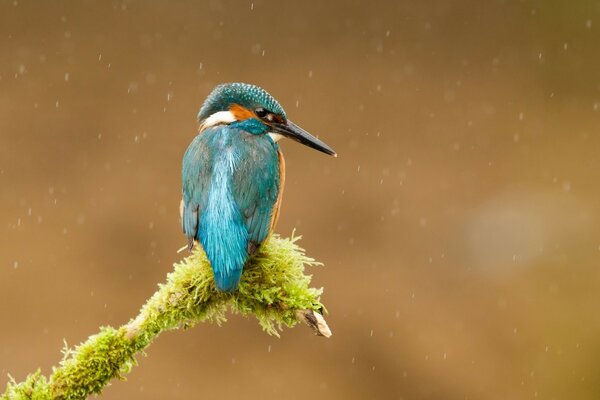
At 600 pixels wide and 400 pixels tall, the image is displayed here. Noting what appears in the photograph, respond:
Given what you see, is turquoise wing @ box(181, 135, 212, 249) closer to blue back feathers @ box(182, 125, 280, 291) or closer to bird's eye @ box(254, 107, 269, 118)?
blue back feathers @ box(182, 125, 280, 291)

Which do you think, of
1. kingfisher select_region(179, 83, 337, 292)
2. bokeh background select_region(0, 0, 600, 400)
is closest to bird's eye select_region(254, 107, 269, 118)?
kingfisher select_region(179, 83, 337, 292)

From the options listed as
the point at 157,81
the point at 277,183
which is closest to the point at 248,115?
the point at 277,183

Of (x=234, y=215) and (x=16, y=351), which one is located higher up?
(x=234, y=215)

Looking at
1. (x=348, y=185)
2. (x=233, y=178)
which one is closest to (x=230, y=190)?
(x=233, y=178)

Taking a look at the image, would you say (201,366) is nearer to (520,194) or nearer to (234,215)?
(520,194)

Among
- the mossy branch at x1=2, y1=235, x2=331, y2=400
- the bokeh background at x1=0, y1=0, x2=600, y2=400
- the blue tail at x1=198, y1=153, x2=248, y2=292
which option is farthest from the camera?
the bokeh background at x1=0, y1=0, x2=600, y2=400

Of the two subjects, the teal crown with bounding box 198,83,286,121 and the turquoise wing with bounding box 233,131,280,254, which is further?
the teal crown with bounding box 198,83,286,121

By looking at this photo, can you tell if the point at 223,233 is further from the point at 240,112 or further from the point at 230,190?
the point at 240,112
